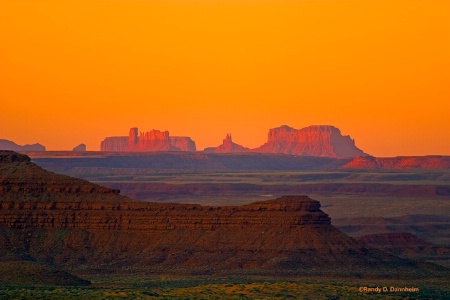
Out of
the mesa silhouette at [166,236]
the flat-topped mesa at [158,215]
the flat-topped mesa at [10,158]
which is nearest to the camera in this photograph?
the mesa silhouette at [166,236]

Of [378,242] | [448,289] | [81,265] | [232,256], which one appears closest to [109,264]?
[81,265]

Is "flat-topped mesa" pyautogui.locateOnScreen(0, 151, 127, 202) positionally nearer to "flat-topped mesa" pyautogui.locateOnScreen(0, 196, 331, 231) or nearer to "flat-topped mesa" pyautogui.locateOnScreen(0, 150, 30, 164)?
"flat-topped mesa" pyautogui.locateOnScreen(0, 196, 331, 231)

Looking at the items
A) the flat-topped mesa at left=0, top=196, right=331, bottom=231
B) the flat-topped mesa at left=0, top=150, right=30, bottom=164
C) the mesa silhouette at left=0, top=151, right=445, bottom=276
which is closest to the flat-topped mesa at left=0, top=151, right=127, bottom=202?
the mesa silhouette at left=0, top=151, right=445, bottom=276

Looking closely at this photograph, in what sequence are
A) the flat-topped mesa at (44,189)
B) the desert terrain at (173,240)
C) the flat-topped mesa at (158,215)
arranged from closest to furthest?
the desert terrain at (173,240) < the flat-topped mesa at (158,215) < the flat-topped mesa at (44,189)

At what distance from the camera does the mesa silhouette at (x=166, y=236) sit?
4707 inches

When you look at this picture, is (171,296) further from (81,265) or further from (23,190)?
→ (23,190)

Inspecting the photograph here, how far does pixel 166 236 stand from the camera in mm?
124438

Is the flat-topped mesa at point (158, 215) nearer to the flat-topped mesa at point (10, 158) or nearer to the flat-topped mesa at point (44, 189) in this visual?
the flat-topped mesa at point (44, 189)

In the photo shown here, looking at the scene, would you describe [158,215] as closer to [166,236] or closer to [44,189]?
[166,236]

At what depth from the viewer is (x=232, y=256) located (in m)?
121

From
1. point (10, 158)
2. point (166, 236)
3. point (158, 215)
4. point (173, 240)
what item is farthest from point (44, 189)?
point (173, 240)

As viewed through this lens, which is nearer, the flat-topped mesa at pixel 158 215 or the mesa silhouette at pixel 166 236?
the mesa silhouette at pixel 166 236

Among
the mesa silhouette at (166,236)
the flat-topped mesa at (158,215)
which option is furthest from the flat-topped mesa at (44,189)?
the flat-topped mesa at (158,215)

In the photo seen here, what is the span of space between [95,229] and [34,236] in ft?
18.3
